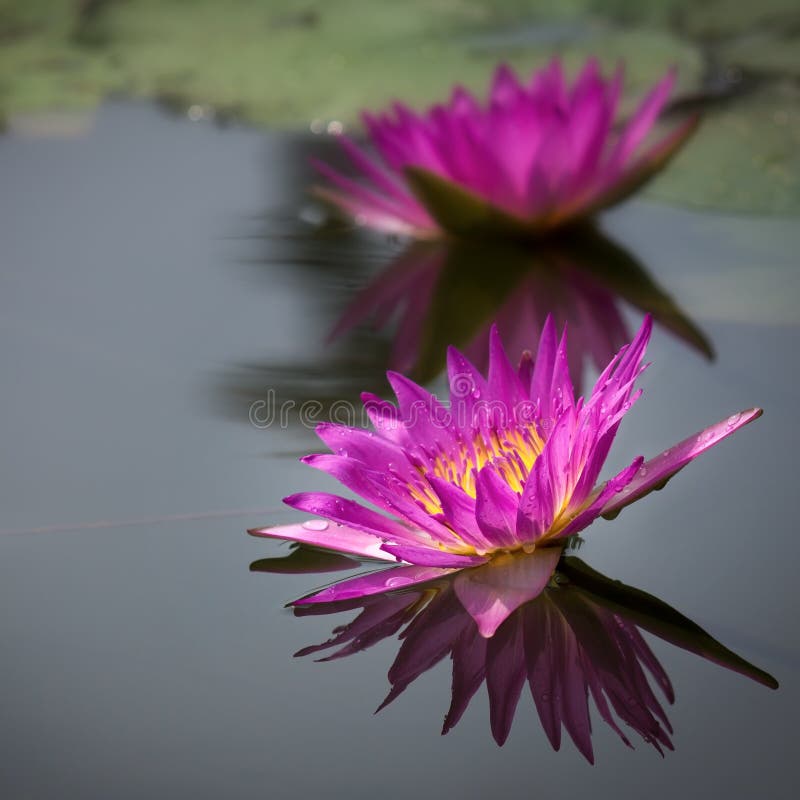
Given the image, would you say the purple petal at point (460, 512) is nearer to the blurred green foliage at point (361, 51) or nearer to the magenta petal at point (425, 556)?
the magenta petal at point (425, 556)

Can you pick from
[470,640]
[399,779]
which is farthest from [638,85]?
[399,779]

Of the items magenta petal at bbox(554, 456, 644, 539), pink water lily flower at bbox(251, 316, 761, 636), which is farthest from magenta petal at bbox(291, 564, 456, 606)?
magenta petal at bbox(554, 456, 644, 539)

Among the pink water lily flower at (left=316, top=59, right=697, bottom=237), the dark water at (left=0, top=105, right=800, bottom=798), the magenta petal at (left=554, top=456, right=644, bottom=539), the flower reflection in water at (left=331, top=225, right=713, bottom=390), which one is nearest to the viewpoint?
the dark water at (left=0, top=105, right=800, bottom=798)

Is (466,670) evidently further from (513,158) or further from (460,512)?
(513,158)

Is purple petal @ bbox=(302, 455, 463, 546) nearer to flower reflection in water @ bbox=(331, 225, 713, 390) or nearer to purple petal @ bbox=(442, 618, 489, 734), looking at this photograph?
purple petal @ bbox=(442, 618, 489, 734)

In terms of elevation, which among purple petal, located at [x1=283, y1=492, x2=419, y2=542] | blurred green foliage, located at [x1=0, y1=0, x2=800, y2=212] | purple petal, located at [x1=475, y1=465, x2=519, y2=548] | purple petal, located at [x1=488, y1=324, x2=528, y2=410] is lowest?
purple petal, located at [x1=475, y1=465, x2=519, y2=548]

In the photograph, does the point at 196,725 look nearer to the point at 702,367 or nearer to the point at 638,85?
the point at 702,367

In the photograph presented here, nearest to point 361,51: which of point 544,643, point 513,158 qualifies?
point 513,158
